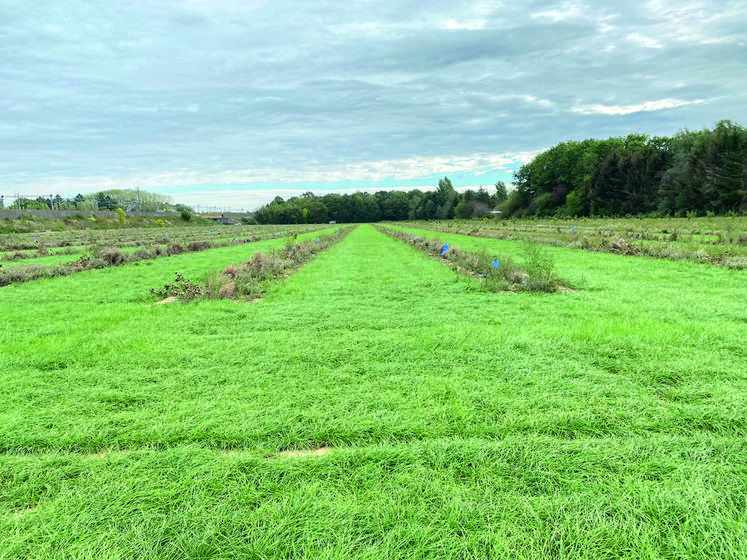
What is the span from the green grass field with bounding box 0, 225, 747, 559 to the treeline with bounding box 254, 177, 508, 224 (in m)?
87.7

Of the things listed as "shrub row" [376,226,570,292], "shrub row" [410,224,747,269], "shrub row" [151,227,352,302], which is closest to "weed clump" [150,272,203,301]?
"shrub row" [151,227,352,302]

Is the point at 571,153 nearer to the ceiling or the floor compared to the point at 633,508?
nearer to the ceiling

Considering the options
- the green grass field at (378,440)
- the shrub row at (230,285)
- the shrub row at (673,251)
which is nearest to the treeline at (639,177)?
the shrub row at (673,251)

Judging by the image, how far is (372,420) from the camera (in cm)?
258

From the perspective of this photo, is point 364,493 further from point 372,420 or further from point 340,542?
point 372,420

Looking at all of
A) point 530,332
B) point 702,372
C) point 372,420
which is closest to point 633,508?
point 372,420

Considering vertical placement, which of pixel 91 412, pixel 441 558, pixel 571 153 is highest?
pixel 571 153

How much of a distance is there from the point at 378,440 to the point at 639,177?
66034 millimetres

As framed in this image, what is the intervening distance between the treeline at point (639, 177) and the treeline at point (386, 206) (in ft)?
49.0

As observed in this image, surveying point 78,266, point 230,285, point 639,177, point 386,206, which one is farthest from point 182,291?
point 386,206

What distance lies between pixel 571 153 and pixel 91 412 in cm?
8262

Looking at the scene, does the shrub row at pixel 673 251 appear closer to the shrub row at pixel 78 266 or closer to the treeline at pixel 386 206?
the shrub row at pixel 78 266

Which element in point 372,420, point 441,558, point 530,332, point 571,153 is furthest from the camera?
point 571,153

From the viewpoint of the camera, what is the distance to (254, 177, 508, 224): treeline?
95.8 metres
